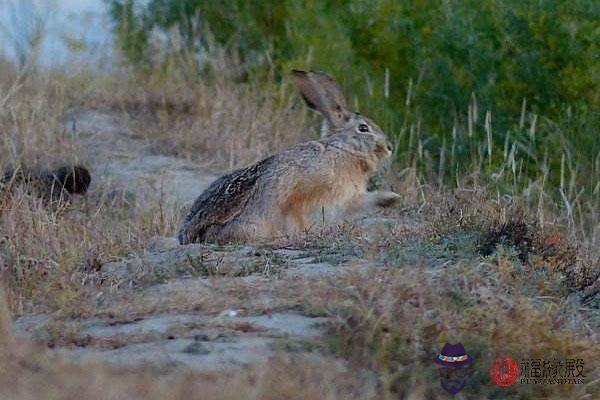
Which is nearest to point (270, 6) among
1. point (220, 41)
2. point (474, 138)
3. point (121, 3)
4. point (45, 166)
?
point (220, 41)

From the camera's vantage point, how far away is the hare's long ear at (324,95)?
835 cm

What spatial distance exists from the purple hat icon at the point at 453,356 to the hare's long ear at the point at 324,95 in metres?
3.40

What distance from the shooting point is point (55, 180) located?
31.7 ft

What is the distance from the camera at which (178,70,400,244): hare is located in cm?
745

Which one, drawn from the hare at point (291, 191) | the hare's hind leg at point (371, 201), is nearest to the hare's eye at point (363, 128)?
the hare at point (291, 191)

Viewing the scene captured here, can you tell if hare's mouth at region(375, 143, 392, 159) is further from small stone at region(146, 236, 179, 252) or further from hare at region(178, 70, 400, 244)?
small stone at region(146, 236, 179, 252)

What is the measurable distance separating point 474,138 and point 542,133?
2.10 ft

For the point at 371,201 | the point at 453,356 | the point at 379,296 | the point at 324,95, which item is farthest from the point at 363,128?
the point at 453,356

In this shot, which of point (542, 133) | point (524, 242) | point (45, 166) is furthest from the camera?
point (542, 133)

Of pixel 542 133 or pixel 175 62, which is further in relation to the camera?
pixel 175 62

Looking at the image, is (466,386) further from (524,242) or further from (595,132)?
(595,132)

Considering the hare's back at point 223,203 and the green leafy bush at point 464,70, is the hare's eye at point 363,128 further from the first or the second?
the green leafy bush at point 464,70

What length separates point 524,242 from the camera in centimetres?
656

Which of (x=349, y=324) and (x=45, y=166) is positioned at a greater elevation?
(x=349, y=324)
